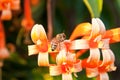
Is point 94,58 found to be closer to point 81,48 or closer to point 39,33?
point 81,48

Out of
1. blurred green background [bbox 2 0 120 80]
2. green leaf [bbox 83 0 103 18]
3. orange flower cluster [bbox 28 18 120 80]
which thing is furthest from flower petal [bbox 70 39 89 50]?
blurred green background [bbox 2 0 120 80]

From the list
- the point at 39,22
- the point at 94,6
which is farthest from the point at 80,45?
the point at 39,22

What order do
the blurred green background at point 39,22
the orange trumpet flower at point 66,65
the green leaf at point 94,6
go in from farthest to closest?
the blurred green background at point 39,22 < the green leaf at point 94,6 < the orange trumpet flower at point 66,65

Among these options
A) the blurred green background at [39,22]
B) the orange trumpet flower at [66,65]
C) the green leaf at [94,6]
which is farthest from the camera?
the blurred green background at [39,22]

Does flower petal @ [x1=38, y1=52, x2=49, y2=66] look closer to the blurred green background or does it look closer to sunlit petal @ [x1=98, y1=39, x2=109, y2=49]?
sunlit petal @ [x1=98, y1=39, x2=109, y2=49]

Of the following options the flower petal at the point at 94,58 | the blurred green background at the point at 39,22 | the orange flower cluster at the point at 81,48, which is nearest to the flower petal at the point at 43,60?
the orange flower cluster at the point at 81,48

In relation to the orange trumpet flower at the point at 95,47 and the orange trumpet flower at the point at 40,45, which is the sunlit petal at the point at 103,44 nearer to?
the orange trumpet flower at the point at 95,47

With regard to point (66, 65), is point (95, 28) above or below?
above

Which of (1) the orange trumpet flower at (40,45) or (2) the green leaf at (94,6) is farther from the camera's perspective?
(2) the green leaf at (94,6)

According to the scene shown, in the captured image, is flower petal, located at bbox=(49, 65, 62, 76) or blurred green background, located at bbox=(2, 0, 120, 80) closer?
flower petal, located at bbox=(49, 65, 62, 76)

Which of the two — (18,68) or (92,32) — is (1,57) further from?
(92,32)

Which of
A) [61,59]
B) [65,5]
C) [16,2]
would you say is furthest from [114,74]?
[61,59]
